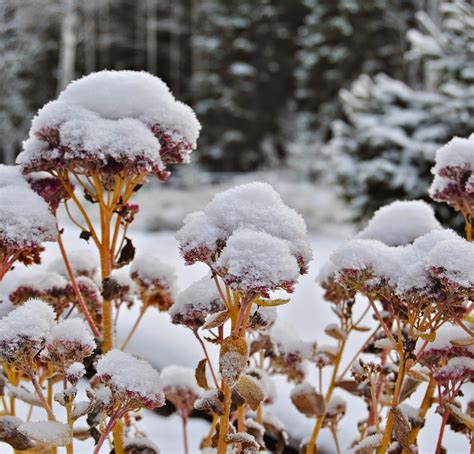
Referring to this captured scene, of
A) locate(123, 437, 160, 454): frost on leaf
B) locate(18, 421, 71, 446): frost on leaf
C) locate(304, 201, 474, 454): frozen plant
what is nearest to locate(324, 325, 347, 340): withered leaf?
locate(304, 201, 474, 454): frozen plant

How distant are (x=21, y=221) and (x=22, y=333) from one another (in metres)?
0.14

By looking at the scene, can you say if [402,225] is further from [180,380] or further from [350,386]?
[180,380]

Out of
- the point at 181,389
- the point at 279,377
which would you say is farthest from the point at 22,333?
the point at 279,377

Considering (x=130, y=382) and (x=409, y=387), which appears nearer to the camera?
(x=130, y=382)

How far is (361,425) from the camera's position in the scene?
1073mm

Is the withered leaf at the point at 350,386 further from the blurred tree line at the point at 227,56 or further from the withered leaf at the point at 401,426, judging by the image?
the blurred tree line at the point at 227,56

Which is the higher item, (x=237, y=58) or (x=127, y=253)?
(x=237, y=58)

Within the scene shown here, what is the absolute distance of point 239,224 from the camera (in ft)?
2.24

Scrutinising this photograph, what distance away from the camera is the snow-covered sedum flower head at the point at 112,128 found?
0.73m

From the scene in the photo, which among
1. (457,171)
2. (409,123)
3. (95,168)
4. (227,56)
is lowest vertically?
(95,168)

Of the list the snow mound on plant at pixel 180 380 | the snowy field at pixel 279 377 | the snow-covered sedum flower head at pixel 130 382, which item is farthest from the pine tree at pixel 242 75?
the snow-covered sedum flower head at pixel 130 382

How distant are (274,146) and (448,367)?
38.9ft

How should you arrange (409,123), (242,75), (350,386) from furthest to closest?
(242,75)
(409,123)
(350,386)

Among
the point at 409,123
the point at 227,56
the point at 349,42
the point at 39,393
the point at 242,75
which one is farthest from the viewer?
the point at 227,56
